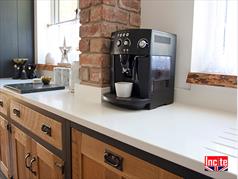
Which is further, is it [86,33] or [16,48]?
[16,48]

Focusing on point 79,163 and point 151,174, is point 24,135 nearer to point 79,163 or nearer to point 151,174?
point 79,163

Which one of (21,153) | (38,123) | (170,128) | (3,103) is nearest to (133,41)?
(170,128)

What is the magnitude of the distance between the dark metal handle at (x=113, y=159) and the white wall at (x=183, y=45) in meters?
0.62

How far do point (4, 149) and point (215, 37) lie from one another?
1.69 metres

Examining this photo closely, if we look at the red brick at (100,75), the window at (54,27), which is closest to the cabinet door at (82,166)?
the red brick at (100,75)

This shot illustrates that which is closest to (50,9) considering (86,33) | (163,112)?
(86,33)

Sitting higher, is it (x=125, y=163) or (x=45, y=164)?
(x=125, y=163)

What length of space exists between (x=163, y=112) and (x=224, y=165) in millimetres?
518

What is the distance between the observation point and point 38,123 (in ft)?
4.09

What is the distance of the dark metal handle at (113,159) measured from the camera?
2.59 ft

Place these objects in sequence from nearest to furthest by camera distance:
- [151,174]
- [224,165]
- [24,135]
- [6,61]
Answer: [224,165] → [151,174] → [24,135] → [6,61]

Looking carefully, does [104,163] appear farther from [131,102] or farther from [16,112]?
[16,112]

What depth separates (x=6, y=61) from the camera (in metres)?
2.53

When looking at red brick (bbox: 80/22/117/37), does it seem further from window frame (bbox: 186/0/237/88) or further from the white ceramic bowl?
window frame (bbox: 186/0/237/88)
